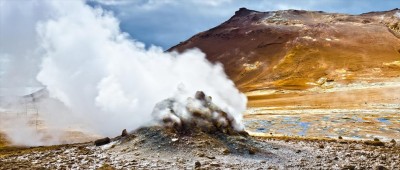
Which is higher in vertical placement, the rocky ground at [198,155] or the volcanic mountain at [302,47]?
the volcanic mountain at [302,47]

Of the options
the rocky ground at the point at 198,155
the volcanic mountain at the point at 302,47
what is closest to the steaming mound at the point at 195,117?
the rocky ground at the point at 198,155

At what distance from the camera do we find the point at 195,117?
27.9 meters

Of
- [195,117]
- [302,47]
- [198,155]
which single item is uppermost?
[302,47]

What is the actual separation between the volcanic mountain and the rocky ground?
7797 cm

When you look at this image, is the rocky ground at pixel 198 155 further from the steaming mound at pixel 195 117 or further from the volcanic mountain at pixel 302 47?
the volcanic mountain at pixel 302 47

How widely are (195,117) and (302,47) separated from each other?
118901 millimetres

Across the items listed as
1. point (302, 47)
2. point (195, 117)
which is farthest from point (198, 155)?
point (302, 47)

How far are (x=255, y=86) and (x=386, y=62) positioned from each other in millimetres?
35995

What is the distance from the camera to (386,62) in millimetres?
116375

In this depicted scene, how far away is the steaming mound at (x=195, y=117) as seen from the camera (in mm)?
26938

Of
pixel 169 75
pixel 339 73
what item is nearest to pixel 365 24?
pixel 339 73

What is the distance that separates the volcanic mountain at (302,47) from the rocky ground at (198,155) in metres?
78.0

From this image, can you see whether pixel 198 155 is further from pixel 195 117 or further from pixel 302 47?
pixel 302 47

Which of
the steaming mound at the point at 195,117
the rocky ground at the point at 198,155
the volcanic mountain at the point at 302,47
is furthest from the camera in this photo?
the volcanic mountain at the point at 302,47
